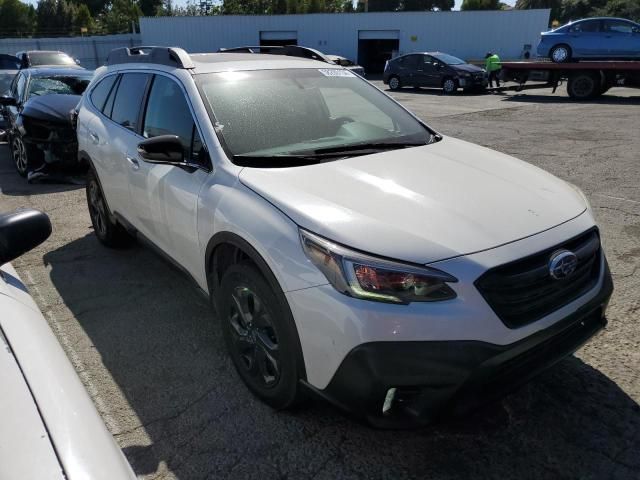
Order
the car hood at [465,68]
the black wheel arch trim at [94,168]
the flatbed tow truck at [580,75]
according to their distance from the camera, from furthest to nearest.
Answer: the car hood at [465,68] → the flatbed tow truck at [580,75] → the black wheel arch trim at [94,168]

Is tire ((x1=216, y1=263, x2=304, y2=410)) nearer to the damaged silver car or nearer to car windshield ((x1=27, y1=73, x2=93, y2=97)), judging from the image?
the damaged silver car

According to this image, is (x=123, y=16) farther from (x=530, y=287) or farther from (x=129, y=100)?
(x=530, y=287)

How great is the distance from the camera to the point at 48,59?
12.7 m

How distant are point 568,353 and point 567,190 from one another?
950mm

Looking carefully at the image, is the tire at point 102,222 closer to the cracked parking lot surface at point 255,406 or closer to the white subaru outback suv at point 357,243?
the cracked parking lot surface at point 255,406

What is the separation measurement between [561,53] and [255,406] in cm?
1854

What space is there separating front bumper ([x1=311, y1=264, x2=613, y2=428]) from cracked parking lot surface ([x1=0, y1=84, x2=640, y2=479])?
1.29 feet

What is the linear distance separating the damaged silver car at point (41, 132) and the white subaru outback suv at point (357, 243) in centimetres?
477

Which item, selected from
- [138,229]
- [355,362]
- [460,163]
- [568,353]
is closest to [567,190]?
[460,163]

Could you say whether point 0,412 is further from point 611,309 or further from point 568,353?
point 611,309

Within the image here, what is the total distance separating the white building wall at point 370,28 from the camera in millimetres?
35531

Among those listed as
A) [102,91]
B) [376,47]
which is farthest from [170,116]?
[376,47]

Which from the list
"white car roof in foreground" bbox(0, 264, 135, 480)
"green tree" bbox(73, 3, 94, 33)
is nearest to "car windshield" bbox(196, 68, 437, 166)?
"white car roof in foreground" bbox(0, 264, 135, 480)

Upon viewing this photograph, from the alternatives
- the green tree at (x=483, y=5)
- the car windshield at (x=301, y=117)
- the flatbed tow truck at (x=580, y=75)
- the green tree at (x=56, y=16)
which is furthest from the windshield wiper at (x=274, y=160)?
the green tree at (x=483, y=5)
